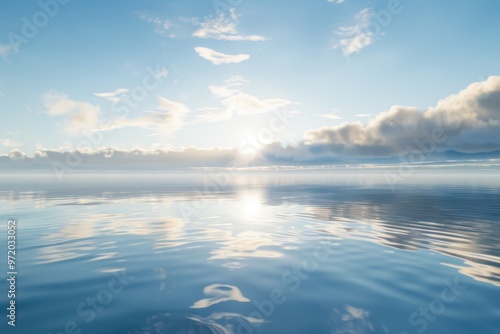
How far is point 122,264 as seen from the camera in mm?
14812

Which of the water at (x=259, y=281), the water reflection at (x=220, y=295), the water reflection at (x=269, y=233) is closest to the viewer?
the water at (x=259, y=281)

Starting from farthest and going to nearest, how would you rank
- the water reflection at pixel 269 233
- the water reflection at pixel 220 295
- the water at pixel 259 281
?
the water reflection at pixel 269 233, the water reflection at pixel 220 295, the water at pixel 259 281

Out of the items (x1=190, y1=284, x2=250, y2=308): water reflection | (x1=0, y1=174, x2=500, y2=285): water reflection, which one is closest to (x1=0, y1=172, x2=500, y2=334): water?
(x1=190, y1=284, x2=250, y2=308): water reflection

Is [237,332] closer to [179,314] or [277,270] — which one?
[179,314]

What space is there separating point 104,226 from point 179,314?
20.8m

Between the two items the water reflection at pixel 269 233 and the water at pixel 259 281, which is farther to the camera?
the water reflection at pixel 269 233

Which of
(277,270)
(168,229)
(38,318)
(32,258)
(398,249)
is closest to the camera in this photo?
(38,318)

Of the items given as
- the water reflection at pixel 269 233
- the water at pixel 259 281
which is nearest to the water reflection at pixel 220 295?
the water at pixel 259 281

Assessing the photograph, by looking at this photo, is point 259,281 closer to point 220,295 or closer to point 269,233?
point 220,295

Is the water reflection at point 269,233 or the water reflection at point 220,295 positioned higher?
the water reflection at point 220,295

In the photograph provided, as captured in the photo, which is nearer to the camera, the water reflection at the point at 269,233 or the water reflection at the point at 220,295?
the water reflection at the point at 220,295

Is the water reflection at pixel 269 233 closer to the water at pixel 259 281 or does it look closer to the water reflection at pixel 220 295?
the water at pixel 259 281

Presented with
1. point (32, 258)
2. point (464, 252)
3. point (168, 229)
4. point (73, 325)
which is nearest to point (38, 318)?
point (73, 325)

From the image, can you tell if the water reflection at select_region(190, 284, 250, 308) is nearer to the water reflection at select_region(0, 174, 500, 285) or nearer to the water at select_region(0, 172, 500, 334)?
the water at select_region(0, 172, 500, 334)
